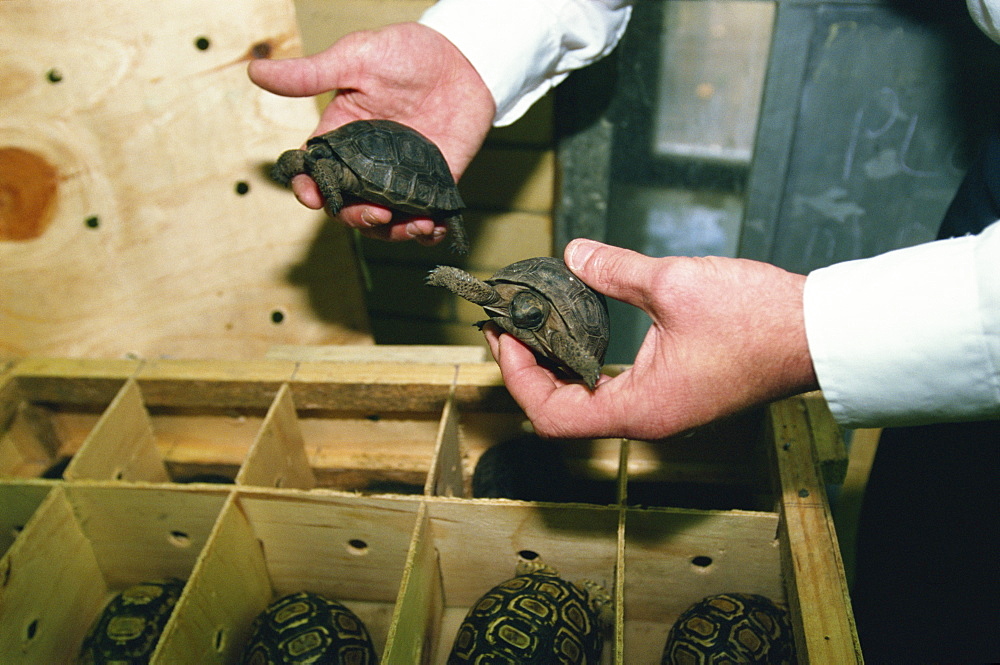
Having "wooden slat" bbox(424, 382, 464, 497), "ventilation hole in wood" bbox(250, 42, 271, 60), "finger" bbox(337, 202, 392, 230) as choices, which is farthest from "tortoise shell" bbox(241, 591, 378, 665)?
"ventilation hole in wood" bbox(250, 42, 271, 60)

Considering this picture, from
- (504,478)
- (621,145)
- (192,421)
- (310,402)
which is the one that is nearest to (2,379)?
(192,421)

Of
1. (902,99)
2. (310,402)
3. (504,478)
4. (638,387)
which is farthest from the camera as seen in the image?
(902,99)

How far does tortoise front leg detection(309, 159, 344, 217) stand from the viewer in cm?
175

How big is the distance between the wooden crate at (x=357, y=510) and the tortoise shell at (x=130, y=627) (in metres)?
0.11

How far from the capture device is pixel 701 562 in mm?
1531

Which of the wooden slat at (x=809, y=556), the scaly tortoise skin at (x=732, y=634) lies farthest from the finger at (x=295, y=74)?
the scaly tortoise skin at (x=732, y=634)

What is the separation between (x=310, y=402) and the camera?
1.87 meters

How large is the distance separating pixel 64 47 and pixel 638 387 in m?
1.94

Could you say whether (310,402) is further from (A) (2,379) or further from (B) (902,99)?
(B) (902,99)

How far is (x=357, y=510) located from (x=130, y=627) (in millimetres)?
584

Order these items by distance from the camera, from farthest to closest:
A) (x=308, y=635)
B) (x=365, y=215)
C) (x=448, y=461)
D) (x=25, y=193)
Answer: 1. (x=25, y=193)
2. (x=365, y=215)
3. (x=448, y=461)
4. (x=308, y=635)

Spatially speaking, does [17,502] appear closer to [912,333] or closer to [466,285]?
[466,285]

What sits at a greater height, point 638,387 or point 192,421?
point 638,387

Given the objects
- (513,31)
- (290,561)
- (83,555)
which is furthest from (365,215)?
(83,555)
